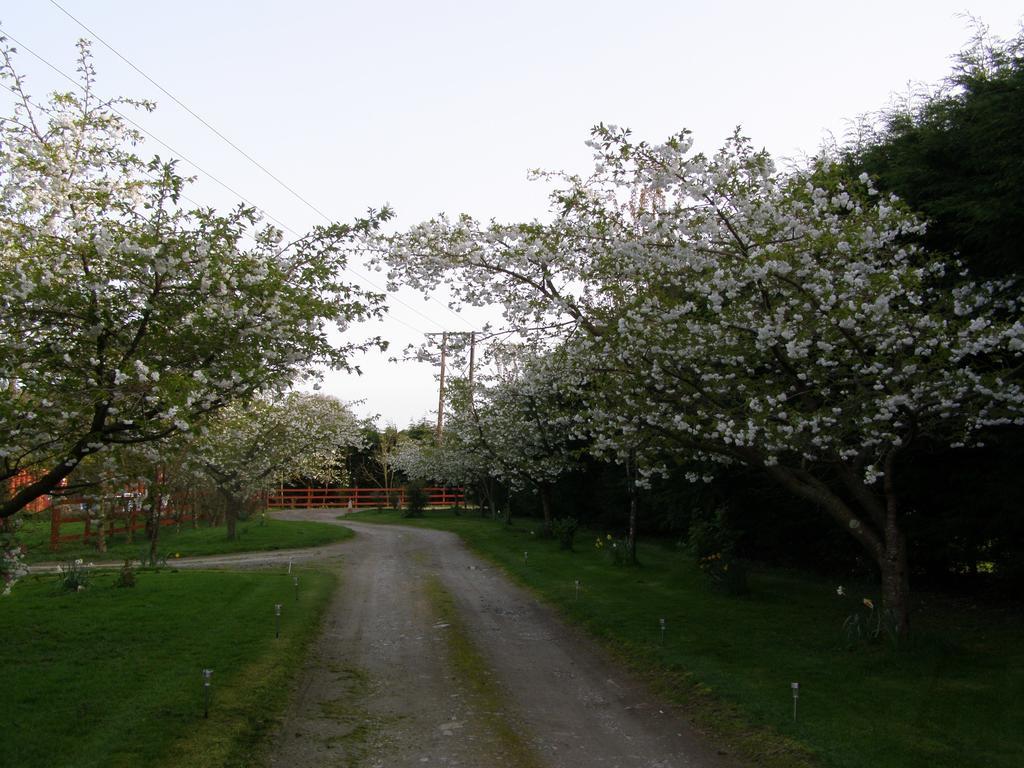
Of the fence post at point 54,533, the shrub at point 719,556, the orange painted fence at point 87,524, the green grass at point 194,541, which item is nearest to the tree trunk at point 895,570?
the shrub at point 719,556

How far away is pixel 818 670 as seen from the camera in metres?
10.3

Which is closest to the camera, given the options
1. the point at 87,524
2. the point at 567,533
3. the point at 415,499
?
the point at 567,533

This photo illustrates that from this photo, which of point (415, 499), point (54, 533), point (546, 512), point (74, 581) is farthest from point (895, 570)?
point (415, 499)

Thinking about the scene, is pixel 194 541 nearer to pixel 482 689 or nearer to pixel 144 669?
pixel 144 669

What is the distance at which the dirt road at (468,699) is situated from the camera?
7.73 m

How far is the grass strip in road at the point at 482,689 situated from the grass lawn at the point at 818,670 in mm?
2094

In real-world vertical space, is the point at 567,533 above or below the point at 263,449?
below

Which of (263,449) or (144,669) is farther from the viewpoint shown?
(263,449)

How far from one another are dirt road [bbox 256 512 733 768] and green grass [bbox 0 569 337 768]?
21.6 inches

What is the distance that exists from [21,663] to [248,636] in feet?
10.1

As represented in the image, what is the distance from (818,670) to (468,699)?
14.8 feet

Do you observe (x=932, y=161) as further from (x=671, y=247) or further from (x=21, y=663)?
(x=21, y=663)

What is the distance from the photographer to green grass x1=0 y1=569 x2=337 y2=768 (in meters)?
7.56

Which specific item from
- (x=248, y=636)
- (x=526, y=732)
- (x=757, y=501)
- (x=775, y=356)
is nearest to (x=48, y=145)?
(x=248, y=636)
